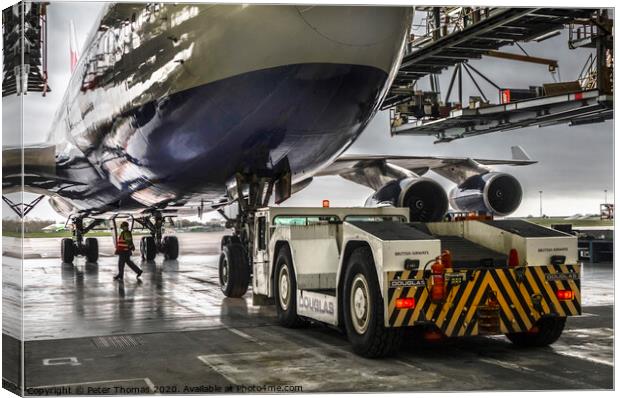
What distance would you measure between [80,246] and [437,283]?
14.7 m

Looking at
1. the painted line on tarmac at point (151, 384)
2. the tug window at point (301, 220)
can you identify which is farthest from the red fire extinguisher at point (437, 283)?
the tug window at point (301, 220)

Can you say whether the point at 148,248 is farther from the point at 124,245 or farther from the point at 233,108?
the point at 233,108

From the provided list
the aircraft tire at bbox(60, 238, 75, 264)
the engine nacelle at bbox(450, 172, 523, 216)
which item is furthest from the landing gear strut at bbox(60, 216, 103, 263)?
the engine nacelle at bbox(450, 172, 523, 216)

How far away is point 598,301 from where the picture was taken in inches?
436

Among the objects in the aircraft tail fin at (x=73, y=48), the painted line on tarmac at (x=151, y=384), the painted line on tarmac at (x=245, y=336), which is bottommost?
the painted line on tarmac at (x=151, y=384)

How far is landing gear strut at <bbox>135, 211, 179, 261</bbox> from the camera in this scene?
17858 millimetres

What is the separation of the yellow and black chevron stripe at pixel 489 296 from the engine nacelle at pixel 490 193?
14.0 ft

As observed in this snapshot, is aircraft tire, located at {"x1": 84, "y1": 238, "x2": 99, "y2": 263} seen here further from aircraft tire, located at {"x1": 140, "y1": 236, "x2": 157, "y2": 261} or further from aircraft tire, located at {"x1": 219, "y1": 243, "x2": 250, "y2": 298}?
aircraft tire, located at {"x1": 219, "y1": 243, "x2": 250, "y2": 298}

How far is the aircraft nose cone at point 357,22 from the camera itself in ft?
22.6

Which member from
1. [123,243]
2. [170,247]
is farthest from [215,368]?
[170,247]

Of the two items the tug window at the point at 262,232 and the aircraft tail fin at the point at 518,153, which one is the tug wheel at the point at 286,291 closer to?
the tug window at the point at 262,232

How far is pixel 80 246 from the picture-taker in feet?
63.5

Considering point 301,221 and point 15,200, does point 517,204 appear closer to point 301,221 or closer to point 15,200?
point 301,221

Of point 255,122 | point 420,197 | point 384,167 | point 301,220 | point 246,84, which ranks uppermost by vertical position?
point 246,84
